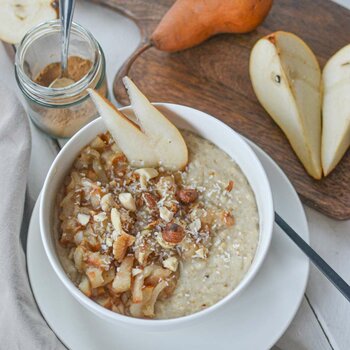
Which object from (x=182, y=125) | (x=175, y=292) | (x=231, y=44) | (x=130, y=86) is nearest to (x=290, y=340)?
(x=175, y=292)

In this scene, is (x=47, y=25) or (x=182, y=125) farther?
(x=47, y=25)

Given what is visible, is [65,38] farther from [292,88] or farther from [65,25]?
[292,88]

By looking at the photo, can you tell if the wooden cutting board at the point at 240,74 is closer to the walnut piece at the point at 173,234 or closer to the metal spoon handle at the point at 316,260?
the metal spoon handle at the point at 316,260

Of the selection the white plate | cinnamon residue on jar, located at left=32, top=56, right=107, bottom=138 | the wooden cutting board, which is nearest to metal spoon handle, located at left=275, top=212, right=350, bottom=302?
the white plate

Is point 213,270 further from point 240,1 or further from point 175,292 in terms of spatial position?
point 240,1

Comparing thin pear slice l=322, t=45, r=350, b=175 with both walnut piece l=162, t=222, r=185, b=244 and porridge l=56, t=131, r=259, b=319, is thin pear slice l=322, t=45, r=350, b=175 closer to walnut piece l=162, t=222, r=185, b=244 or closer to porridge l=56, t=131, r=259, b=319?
porridge l=56, t=131, r=259, b=319

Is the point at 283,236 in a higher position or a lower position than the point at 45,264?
higher
